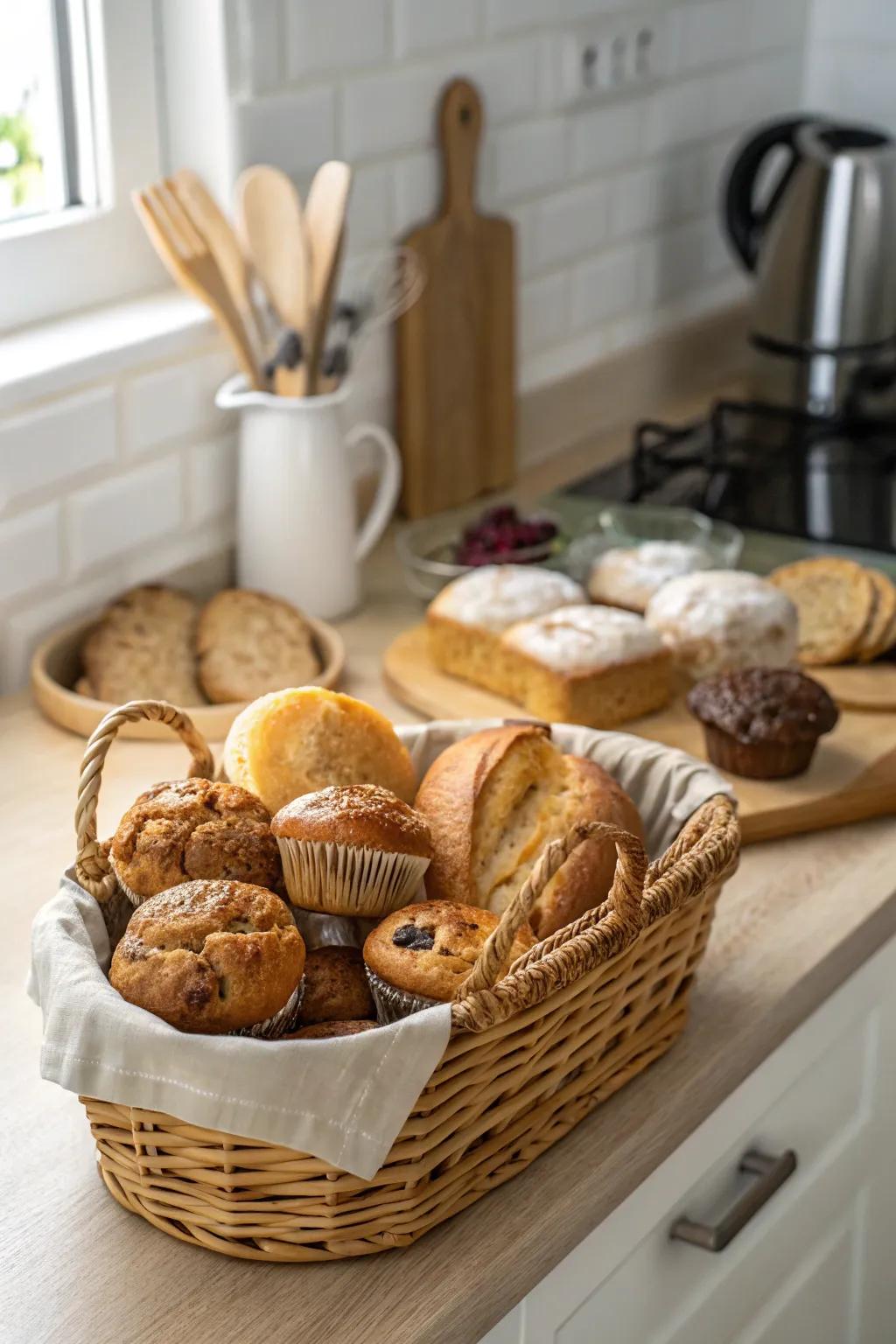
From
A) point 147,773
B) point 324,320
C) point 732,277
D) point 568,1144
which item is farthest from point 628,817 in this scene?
point 732,277

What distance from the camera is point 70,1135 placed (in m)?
0.86

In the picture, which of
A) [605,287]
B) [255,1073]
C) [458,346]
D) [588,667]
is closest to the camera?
[255,1073]

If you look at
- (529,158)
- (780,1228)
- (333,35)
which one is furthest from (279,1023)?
(529,158)

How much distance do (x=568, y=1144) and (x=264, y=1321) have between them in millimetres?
204

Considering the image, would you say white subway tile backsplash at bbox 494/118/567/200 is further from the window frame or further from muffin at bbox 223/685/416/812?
muffin at bbox 223/685/416/812

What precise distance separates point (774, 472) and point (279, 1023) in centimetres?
127

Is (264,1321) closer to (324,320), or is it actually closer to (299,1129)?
(299,1129)

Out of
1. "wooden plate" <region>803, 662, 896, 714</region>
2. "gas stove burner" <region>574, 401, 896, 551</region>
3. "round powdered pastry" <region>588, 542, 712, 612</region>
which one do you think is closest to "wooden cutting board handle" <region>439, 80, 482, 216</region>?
"gas stove burner" <region>574, 401, 896, 551</region>

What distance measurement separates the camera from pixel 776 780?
122 cm

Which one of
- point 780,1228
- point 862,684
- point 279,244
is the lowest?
point 780,1228

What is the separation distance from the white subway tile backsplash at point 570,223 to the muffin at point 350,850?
121cm

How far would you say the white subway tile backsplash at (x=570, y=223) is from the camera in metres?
1.90

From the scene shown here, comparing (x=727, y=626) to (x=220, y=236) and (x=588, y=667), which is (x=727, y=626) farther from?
(x=220, y=236)

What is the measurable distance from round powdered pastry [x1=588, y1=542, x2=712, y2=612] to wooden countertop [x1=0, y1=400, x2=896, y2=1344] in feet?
1.17
